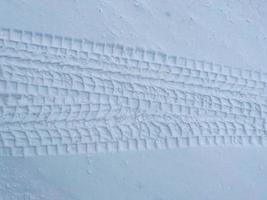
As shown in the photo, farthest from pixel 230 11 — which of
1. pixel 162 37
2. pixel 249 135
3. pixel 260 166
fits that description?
pixel 260 166

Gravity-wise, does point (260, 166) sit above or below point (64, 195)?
above

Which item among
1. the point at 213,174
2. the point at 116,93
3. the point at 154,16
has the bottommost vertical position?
the point at 213,174

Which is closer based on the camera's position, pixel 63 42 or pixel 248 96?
pixel 63 42

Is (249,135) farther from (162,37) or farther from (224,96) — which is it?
A: (162,37)

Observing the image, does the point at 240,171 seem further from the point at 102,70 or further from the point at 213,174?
the point at 102,70
